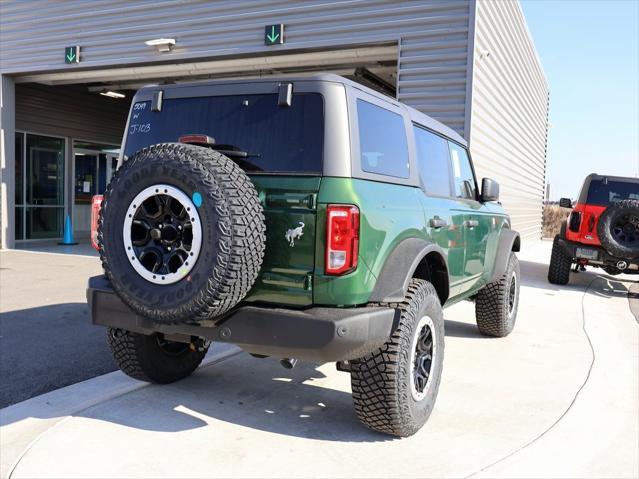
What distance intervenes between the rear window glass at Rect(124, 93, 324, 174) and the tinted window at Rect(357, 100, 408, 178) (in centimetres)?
28

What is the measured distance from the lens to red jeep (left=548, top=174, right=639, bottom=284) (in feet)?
28.0

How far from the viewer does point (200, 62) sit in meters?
11.0

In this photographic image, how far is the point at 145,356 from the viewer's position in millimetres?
3881

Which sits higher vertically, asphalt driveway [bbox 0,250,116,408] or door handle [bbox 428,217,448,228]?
door handle [bbox 428,217,448,228]

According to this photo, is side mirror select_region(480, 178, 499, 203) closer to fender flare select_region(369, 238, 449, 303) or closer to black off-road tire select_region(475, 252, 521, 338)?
black off-road tire select_region(475, 252, 521, 338)

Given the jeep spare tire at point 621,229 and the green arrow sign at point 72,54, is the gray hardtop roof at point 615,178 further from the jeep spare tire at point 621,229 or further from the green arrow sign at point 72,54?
the green arrow sign at point 72,54

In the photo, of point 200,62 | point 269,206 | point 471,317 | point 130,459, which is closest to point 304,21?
point 200,62

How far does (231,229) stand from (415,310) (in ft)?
3.86

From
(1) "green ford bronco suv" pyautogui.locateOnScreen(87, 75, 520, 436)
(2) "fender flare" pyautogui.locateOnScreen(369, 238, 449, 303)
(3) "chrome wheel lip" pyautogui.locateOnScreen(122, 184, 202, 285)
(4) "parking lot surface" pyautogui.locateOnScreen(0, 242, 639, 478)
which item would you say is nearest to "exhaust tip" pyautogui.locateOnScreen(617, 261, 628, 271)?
(4) "parking lot surface" pyautogui.locateOnScreen(0, 242, 639, 478)

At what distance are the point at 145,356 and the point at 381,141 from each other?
6.86 ft

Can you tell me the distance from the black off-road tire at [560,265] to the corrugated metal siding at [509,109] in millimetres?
1752

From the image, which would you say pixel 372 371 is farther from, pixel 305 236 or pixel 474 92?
pixel 474 92

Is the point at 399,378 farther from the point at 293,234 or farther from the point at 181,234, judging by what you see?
the point at 181,234

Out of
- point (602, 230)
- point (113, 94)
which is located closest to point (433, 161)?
point (602, 230)
